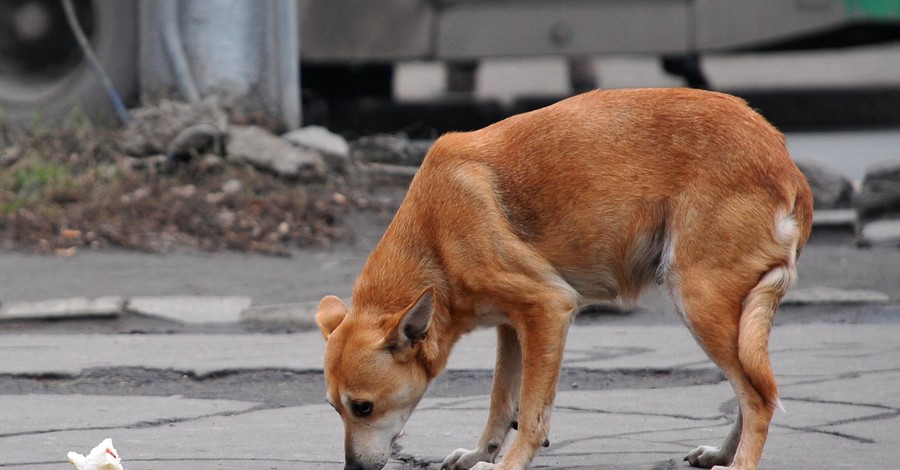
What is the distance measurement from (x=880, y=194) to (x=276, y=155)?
3492 millimetres

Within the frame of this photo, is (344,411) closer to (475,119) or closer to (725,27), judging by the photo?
(725,27)

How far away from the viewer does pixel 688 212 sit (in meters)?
3.53

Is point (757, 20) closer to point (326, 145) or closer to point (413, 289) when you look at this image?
point (326, 145)

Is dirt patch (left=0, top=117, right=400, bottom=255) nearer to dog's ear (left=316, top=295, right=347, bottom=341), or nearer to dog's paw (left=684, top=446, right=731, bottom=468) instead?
dog's ear (left=316, top=295, right=347, bottom=341)

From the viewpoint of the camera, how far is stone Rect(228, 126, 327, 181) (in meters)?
7.75

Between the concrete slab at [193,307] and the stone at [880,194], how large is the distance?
354cm

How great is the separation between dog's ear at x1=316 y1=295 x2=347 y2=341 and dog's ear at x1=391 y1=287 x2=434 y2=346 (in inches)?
12.3

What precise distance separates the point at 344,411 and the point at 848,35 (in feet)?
26.4

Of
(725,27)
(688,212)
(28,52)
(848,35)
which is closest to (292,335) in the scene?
(688,212)

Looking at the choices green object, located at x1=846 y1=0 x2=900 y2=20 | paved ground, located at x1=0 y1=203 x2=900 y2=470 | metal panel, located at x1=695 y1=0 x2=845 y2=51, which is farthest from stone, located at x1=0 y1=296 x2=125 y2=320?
green object, located at x1=846 y1=0 x2=900 y2=20

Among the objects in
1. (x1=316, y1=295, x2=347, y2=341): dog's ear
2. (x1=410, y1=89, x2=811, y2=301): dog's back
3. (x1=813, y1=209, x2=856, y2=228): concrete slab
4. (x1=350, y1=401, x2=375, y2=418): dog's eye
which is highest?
(x1=410, y1=89, x2=811, y2=301): dog's back

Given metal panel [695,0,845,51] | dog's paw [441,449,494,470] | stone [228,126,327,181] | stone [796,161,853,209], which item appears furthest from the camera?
metal panel [695,0,845,51]

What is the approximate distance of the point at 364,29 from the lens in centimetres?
980

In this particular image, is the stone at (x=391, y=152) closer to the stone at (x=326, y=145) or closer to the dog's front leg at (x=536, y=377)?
the stone at (x=326, y=145)
